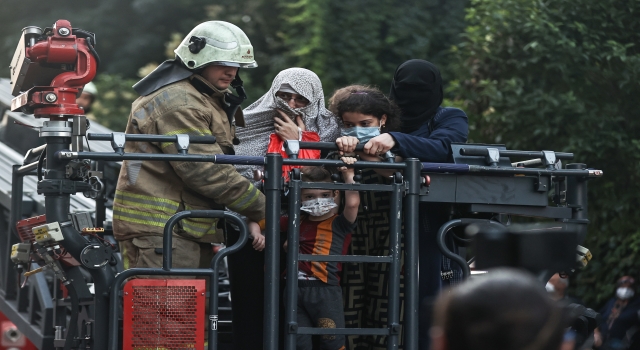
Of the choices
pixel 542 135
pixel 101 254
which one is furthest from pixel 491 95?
pixel 101 254

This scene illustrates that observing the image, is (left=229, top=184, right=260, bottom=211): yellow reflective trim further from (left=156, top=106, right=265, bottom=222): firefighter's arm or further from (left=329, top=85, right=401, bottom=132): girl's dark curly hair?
(left=329, top=85, right=401, bottom=132): girl's dark curly hair

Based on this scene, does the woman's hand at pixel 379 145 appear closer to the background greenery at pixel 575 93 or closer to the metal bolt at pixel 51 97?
the metal bolt at pixel 51 97

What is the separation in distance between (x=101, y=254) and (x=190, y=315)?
505mm

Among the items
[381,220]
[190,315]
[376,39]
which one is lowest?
[190,315]

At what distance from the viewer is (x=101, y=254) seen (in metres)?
4.28

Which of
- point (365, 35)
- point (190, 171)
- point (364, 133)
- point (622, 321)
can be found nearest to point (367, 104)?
point (364, 133)

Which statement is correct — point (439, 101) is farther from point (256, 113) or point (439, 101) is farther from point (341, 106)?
point (256, 113)

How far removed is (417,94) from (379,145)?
64 cm

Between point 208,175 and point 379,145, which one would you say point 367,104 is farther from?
point 208,175

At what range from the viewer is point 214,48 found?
4621 mm

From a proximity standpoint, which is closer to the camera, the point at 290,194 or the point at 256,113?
the point at 290,194

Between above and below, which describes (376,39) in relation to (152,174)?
above

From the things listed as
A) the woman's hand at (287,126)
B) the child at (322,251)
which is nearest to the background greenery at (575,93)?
the woman's hand at (287,126)

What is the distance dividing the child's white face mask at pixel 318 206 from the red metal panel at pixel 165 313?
2.04 ft
